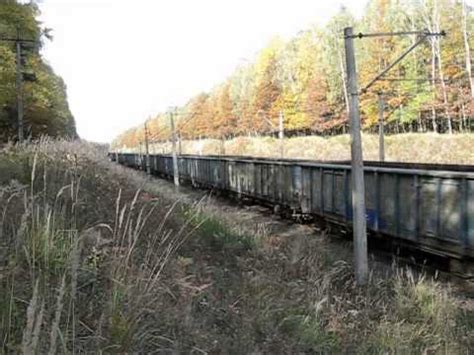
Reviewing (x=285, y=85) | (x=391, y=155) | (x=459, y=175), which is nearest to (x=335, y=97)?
(x=285, y=85)

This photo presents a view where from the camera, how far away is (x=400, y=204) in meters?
10.8

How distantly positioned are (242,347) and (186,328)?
0.55 meters

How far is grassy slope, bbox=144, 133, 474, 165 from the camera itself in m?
33.6

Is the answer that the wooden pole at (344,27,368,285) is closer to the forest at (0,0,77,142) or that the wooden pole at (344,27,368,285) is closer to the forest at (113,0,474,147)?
the forest at (0,0,77,142)

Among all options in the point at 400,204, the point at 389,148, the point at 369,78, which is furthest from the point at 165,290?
the point at 369,78

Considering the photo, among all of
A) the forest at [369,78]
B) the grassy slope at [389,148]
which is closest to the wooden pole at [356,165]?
the grassy slope at [389,148]

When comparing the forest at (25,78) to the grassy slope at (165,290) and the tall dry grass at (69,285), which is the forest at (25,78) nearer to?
the grassy slope at (165,290)

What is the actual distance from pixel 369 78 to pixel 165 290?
161 ft

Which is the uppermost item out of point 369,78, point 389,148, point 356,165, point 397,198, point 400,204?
point 369,78

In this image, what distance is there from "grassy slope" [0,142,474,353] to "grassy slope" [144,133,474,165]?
80.6ft

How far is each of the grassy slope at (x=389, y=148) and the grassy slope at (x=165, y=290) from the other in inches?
967

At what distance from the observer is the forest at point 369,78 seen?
158 ft

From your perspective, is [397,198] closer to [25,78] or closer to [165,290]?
[165,290]

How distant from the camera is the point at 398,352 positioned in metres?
5.35
